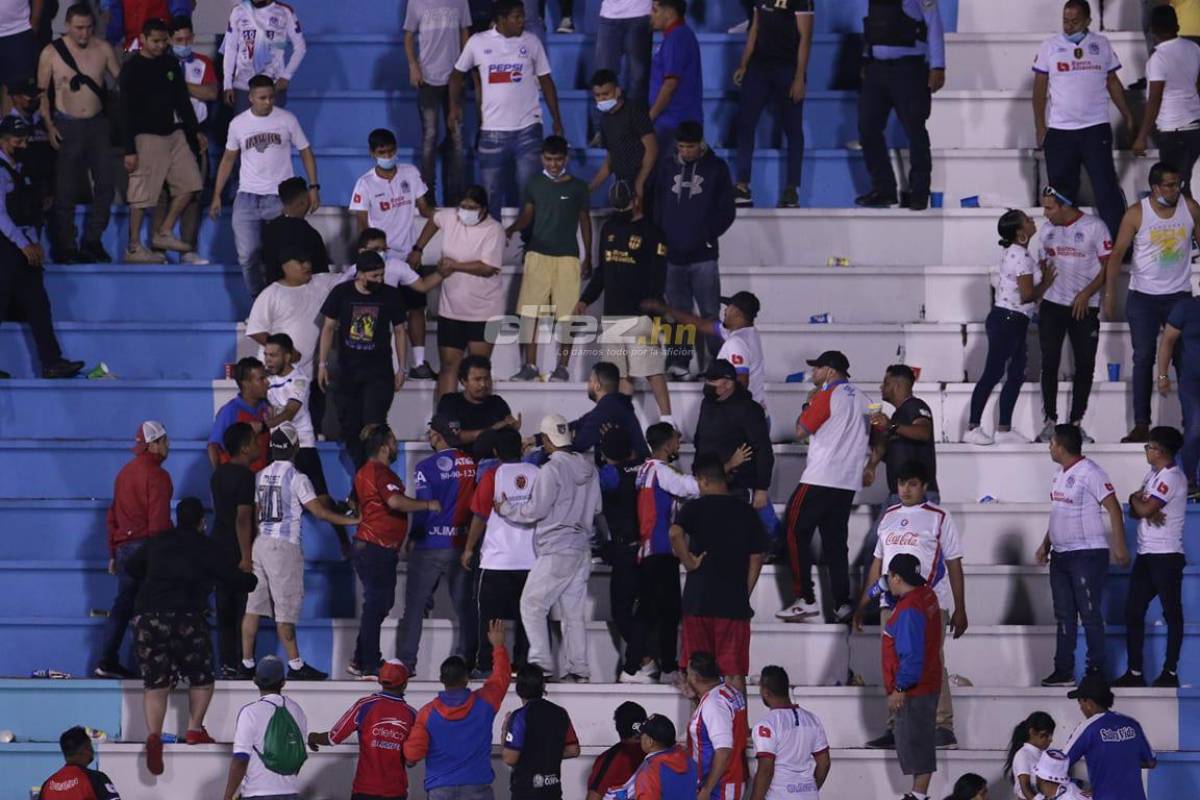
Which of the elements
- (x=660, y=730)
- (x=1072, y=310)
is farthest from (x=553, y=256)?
(x=660, y=730)

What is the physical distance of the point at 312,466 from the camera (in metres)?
13.2

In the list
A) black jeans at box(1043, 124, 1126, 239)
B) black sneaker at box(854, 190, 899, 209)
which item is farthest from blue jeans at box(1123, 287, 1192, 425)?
black sneaker at box(854, 190, 899, 209)

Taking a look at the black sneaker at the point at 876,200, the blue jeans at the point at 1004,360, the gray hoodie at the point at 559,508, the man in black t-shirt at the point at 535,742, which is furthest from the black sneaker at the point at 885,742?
the black sneaker at the point at 876,200

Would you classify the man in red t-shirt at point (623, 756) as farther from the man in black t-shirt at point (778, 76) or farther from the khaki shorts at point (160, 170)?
the khaki shorts at point (160, 170)

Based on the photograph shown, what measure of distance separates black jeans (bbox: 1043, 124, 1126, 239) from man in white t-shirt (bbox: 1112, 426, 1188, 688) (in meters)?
2.70

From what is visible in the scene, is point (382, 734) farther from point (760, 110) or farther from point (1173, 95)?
point (1173, 95)

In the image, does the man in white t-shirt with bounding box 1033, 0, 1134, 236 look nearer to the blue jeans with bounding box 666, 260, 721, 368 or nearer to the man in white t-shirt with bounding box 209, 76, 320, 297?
the blue jeans with bounding box 666, 260, 721, 368

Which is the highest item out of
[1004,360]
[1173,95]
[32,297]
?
[1173,95]

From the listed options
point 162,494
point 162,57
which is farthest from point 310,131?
point 162,494

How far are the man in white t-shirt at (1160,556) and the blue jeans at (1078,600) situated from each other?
0.22 metres

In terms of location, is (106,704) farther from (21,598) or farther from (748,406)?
(748,406)

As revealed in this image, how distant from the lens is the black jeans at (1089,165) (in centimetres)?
1480

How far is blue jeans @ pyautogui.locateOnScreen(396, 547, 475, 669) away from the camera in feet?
41.3

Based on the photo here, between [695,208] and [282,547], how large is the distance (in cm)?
374
